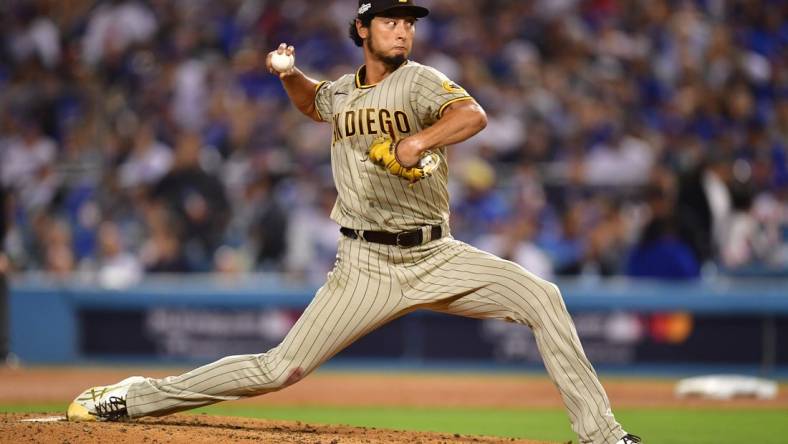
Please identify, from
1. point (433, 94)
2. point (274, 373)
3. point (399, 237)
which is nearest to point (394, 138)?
point (433, 94)

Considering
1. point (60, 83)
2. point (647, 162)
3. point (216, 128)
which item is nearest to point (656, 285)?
point (647, 162)

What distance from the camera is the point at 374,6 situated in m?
4.59

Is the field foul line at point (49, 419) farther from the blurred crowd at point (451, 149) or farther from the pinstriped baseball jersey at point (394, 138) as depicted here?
the blurred crowd at point (451, 149)

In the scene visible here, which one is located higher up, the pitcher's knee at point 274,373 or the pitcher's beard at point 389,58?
the pitcher's beard at point 389,58

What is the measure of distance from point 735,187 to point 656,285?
1.25 m

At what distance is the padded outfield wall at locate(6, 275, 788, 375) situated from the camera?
32.8 feet

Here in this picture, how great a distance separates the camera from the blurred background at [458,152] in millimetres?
10430

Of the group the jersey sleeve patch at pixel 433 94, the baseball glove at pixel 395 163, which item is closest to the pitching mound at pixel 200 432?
the baseball glove at pixel 395 163

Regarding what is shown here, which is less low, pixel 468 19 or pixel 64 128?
pixel 468 19

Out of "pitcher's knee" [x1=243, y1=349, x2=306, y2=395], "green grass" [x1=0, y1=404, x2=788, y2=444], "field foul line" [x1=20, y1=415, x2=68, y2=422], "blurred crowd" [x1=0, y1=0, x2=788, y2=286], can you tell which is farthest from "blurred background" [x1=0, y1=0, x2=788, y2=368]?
"pitcher's knee" [x1=243, y1=349, x2=306, y2=395]

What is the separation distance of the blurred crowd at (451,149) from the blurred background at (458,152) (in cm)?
2

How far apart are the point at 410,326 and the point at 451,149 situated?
1.97 meters

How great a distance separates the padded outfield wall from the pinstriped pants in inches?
219

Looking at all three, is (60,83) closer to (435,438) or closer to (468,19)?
(468,19)
